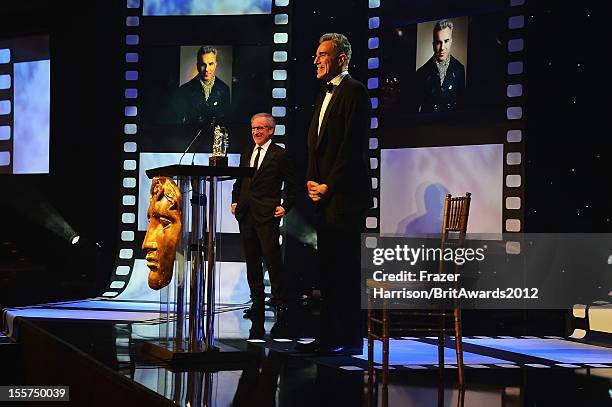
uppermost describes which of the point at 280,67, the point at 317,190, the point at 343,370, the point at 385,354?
the point at 280,67

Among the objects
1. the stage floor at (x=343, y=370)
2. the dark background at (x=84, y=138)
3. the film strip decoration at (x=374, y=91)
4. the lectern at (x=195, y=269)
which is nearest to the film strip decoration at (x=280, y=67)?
the dark background at (x=84, y=138)

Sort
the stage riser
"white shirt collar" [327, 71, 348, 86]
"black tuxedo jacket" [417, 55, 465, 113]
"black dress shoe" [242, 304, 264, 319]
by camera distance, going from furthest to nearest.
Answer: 1. "black tuxedo jacket" [417, 55, 465, 113]
2. "black dress shoe" [242, 304, 264, 319]
3. "white shirt collar" [327, 71, 348, 86]
4. the stage riser

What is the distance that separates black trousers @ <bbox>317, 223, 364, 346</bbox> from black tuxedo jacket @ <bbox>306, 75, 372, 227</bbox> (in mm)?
74

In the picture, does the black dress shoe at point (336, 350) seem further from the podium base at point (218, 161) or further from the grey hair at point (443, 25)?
the grey hair at point (443, 25)

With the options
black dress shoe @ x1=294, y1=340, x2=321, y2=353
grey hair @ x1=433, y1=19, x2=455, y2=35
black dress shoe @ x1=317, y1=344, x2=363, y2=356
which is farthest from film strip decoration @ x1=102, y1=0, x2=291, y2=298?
black dress shoe @ x1=317, y1=344, x2=363, y2=356

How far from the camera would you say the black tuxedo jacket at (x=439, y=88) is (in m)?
7.26

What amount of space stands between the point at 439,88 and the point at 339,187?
316cm

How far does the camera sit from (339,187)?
14.8 ft

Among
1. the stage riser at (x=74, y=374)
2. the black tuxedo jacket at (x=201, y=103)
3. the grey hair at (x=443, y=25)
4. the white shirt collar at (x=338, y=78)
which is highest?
the grey hair at (x=443, y=25)

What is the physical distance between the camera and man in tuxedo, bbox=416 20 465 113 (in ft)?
23.9

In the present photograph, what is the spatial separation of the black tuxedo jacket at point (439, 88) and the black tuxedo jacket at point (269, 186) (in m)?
1.35

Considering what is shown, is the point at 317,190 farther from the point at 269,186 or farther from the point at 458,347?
the point at 269,186

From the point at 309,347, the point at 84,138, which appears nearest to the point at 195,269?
the point at 309,347

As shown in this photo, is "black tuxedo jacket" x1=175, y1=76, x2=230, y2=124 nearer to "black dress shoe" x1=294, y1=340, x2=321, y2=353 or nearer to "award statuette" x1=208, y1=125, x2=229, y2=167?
"award statuette" x1=208, y1=125, x2=229, y2=167
